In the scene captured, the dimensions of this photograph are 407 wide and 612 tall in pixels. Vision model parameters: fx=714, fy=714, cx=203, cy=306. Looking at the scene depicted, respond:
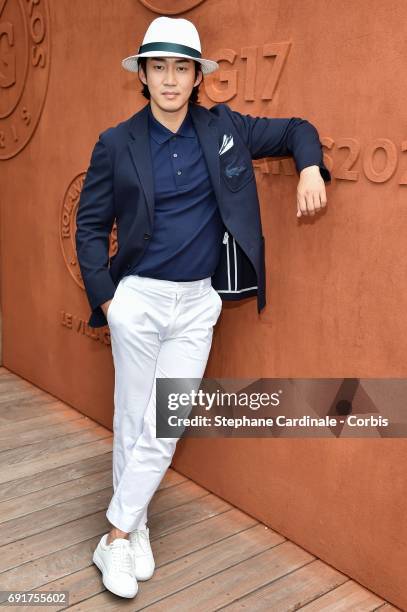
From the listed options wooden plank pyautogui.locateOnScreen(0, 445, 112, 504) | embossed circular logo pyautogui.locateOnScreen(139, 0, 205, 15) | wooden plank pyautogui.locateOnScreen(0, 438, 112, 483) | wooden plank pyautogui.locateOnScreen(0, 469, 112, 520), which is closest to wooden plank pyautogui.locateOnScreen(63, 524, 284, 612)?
wooden plank pyautogui.locateOnScreen(0, 469, 112, 520)

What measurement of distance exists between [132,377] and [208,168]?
2.29 ft

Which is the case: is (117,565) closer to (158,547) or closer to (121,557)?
(121,557)

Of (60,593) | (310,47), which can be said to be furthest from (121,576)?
(310,47)

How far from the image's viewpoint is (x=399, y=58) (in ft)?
6.43

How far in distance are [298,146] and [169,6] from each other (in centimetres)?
94

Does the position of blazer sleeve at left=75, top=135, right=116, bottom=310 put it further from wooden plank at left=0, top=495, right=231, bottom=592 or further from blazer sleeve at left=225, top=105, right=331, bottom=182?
wooden plank at left=0, top=495, right=231, bottom=592

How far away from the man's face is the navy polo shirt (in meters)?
0.10

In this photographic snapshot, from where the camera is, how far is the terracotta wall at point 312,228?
2.07 meters

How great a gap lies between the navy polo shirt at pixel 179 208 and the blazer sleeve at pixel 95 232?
0.11 metres

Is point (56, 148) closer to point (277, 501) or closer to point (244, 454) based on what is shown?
point (244, 454)

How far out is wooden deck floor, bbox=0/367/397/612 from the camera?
7.40 feet

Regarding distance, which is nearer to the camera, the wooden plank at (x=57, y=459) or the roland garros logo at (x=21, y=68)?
the wooden plank at (x=57, y=459)

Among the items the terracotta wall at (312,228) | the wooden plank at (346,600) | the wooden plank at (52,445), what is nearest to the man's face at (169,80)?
the terracotta wall at (312,228)

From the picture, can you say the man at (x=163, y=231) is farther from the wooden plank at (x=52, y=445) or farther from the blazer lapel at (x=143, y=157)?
the wooden plank at (x=52, y=445)
